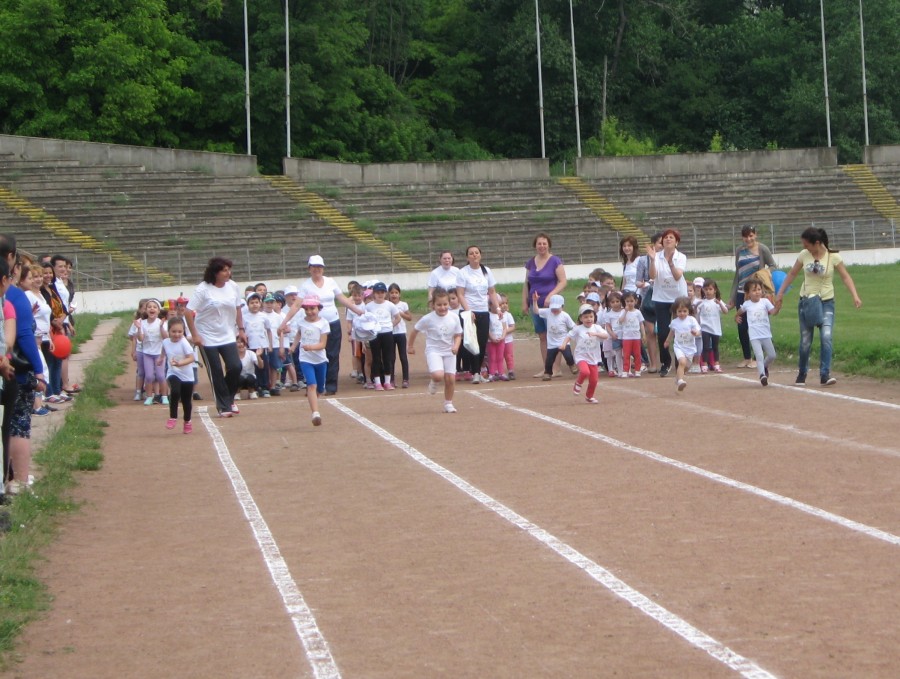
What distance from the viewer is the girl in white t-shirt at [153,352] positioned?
1684 centimetres

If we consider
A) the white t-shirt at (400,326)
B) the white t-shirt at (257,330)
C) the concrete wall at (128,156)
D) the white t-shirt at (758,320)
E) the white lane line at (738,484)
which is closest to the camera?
the white lane line at (738,484)

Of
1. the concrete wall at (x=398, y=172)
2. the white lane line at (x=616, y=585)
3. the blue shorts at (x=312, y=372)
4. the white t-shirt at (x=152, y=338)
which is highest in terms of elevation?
the concrete wall at (x=398, y=172)

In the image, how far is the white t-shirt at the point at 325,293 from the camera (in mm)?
16141

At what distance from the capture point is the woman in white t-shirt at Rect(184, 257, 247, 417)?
13.6 m

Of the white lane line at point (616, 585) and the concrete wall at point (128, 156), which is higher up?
the concrete wall at point (128, 156)

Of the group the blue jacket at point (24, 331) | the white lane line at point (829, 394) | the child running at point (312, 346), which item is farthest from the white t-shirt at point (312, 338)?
the white lane line at point (829, 394)

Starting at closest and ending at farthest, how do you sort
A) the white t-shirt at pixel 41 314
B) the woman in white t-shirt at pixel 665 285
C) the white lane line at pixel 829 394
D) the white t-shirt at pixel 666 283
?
the white lane line at pixel 829 394 → the white t-shirt at pixel 41 314 → the woman in white t-shirt at pixel 665 285 → the white t-shirt at pixel 666 283

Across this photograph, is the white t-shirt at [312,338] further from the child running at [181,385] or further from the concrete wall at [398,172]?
the concrete wall at [398,172]

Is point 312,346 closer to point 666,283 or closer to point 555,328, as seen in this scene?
point 555,328

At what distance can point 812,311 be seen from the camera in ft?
50.2

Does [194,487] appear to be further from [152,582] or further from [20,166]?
[20,166]

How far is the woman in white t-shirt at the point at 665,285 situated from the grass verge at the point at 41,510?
23.1 ft

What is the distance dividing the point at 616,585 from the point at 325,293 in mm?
9915

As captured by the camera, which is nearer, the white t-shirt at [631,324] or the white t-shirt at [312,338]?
the white t-shirt at [312,338]
